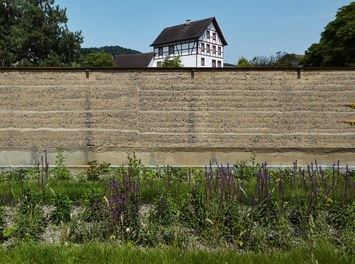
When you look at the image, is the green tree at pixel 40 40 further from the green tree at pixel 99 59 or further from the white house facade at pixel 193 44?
the white house facade at pixel 193 44

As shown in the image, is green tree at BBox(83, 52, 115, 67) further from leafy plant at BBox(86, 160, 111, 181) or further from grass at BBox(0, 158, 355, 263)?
grass at BBox(0, 158, 355, 263)

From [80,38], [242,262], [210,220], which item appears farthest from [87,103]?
[80,38]

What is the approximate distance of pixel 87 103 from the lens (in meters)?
10.2

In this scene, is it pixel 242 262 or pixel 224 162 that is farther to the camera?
pixel 224 162

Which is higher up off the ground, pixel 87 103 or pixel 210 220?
pixel 87 103

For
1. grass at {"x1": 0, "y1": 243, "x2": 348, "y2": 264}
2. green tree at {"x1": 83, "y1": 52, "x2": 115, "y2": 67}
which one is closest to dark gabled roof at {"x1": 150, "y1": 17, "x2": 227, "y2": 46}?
green tree at {"x1": 83, "y1": 52, "x2": 115, "y2": 67}

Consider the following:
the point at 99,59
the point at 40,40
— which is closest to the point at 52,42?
the point at 40,40

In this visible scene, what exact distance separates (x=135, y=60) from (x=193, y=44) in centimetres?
1048

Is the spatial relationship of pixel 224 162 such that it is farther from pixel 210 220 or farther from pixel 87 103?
pixel 210 220

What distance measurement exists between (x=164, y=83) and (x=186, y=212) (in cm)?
617

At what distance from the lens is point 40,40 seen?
27438mm

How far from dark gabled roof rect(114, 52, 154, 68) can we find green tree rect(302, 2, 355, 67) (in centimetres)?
3403

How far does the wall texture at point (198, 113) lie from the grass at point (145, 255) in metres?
6.49

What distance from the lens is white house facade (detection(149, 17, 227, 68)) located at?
5541 cm
